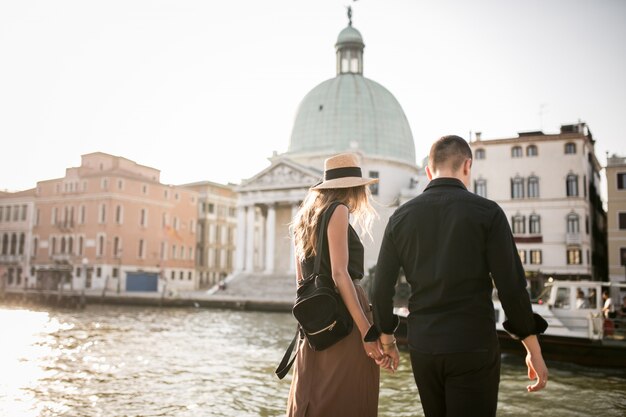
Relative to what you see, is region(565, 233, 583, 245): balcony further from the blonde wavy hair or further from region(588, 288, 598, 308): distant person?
the blonde wavy hair

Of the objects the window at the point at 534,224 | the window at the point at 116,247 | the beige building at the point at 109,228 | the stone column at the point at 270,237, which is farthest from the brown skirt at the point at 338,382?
the window at the point at 116,247

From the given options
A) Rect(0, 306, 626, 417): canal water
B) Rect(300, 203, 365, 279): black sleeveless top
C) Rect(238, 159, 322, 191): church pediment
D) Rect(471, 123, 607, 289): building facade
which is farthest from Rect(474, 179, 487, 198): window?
Rect(300, 203, 365, 279): black sleeveless top

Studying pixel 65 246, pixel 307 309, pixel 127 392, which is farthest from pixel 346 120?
pixel 307 309

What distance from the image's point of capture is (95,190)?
48750 mm

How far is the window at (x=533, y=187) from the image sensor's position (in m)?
35.7

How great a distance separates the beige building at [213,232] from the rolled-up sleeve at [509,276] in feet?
191

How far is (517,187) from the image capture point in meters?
36.2

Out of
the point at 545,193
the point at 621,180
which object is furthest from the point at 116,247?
the point at 621,180

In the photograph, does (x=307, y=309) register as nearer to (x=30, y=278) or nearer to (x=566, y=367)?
(x=566, y=367)

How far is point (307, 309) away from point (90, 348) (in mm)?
11956

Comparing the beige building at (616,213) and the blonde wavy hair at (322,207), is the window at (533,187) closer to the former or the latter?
the beige building at (616,213)

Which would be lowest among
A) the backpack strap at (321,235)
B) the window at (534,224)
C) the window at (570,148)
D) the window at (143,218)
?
the backpack strap at (321,235)

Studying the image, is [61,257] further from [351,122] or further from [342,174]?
[342,174]

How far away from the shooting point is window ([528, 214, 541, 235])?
35.6 metres
